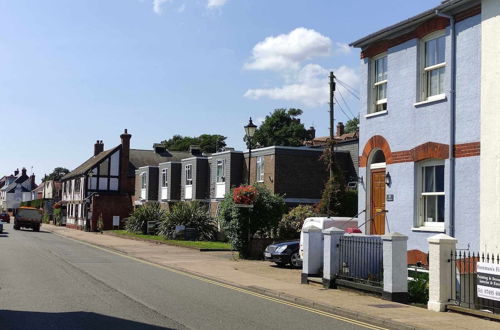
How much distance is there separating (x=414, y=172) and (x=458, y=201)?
5.54 feet

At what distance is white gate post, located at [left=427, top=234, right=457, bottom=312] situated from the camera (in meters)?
11.3

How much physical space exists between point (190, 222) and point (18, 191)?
111 metres

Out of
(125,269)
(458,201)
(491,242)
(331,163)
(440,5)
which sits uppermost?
(440,5)

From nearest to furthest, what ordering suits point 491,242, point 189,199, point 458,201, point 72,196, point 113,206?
point 491,242 < point 458,201 < point 189,199 < point 113,206 < point 72,196

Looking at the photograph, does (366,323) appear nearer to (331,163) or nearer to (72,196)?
(331,163)

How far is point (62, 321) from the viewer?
31.2ft

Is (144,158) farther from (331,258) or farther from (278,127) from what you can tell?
(331,258)

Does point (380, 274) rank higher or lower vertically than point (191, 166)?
lower

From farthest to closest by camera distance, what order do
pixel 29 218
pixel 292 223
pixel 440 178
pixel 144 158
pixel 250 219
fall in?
1. pixel 144 158
2. pixel 29 218
3. pixel 292 223
4. pixel 250 219
5. pixel 440 178

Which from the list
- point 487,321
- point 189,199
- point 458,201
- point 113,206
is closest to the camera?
point 487,321

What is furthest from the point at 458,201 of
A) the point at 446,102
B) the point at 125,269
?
the point at 125,269

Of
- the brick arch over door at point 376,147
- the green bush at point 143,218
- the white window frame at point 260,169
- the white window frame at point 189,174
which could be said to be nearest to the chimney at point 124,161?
the white window frame at point 189,174

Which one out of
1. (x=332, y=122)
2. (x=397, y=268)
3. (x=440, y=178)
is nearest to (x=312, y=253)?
(x=397, y=268)

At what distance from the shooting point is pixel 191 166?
4650 cm
